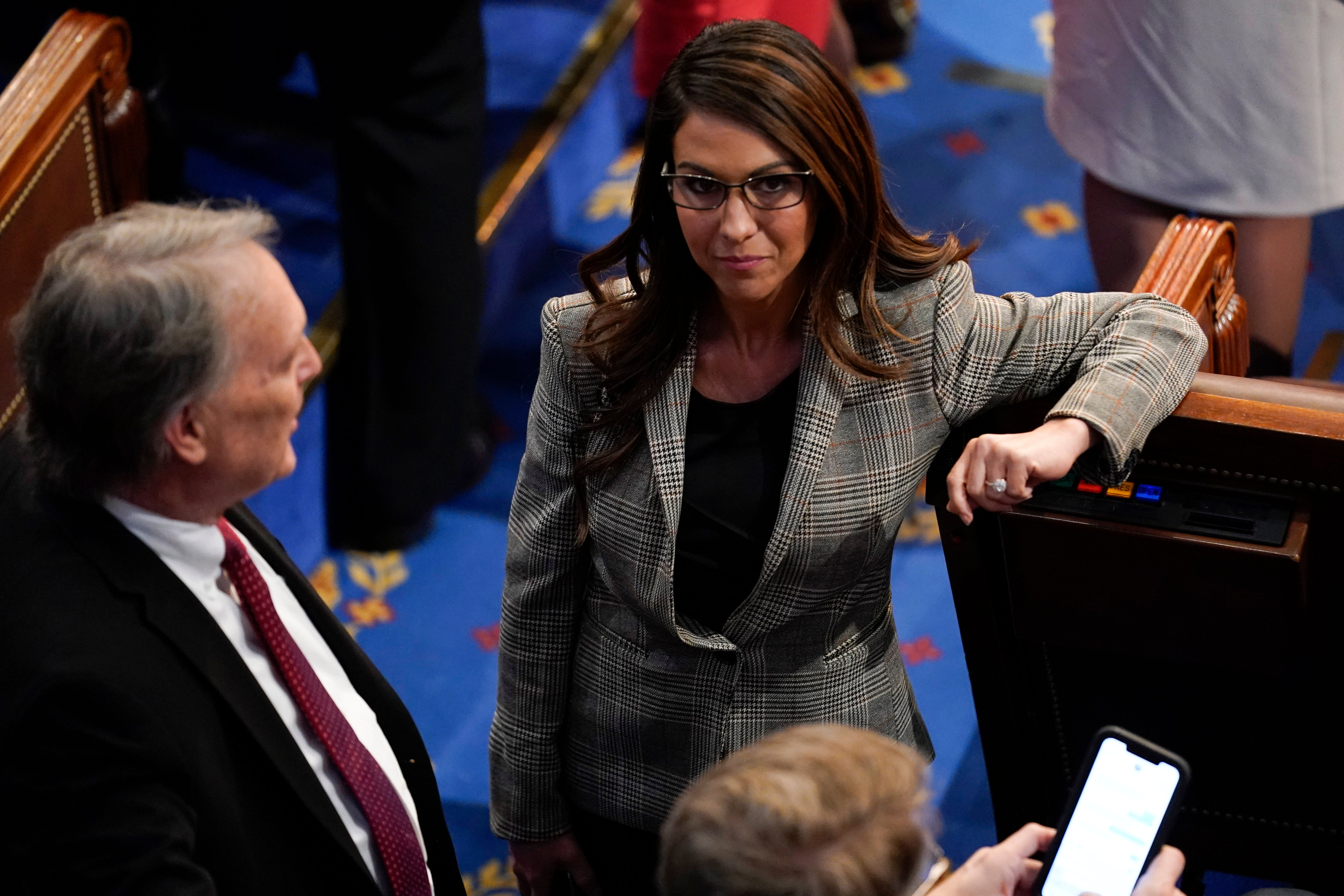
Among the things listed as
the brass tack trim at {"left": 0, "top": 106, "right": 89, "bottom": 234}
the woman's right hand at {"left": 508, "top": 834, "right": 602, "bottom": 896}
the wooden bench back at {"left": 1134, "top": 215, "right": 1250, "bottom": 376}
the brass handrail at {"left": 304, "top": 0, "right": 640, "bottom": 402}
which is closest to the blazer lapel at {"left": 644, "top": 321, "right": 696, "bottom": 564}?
the woman's right hand at {"left": 508, "top": 834, "right": 602, "bottom": 896}

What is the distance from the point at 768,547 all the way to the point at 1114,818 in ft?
1.45

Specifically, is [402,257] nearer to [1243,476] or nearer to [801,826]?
[1243,476]

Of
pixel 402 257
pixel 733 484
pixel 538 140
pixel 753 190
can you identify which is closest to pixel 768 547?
pixel 733 484

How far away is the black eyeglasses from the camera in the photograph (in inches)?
59.7

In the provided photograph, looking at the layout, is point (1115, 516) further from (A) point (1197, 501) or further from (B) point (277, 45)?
(B) point (277, 45)

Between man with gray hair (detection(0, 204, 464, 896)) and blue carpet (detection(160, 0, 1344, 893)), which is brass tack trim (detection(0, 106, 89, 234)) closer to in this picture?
blue carpet (detection(160, 0, 1344, 893))

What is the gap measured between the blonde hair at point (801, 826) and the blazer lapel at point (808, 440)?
1.66 feet

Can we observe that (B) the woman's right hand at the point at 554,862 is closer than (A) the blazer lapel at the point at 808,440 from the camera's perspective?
No

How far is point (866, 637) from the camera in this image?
172 centimetres

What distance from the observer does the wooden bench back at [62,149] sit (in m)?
2.37

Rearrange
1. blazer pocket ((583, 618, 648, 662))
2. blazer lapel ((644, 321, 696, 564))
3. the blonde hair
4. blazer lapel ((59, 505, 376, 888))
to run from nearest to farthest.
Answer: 1. the blonde hair
2. blazer lapel ((59, 505, 376, 888))
3. blazer lapel ((644, 321, 696, 564))
4. blazer pocket ((583, 618, 648, 662))

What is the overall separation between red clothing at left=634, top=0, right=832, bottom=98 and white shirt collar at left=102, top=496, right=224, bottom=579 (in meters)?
1.76

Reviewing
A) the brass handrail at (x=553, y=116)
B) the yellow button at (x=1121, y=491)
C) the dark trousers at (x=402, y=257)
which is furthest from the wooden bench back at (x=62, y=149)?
the yellow button at (x=1121, y=491)

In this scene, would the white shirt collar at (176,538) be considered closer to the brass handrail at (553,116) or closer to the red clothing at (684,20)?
the red clothing at (684,20)
